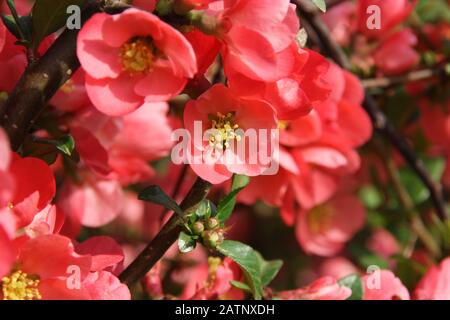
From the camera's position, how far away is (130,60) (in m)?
0.86

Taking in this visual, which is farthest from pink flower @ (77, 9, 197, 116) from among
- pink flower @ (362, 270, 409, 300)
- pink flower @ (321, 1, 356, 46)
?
A: pink flower @ (321, 1, 356, 46)

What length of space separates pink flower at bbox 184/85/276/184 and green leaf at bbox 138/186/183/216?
0.05 meters

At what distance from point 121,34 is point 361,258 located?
842mm

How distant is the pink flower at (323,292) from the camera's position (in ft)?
3.34

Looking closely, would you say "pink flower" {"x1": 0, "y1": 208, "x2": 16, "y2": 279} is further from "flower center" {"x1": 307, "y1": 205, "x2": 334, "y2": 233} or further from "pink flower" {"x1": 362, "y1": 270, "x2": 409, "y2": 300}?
"flower center" {"x1": 307, "y1": 205, "x2": 334, "y2": 233}

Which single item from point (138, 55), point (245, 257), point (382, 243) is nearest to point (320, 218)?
point (382, 243)

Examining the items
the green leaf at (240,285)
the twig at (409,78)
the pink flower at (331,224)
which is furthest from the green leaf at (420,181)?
the green leaf at (240,285)

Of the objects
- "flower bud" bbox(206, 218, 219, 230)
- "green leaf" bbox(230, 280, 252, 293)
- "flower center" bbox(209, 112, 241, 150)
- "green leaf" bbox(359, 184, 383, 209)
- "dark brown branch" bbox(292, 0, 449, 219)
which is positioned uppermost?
"flower center" bbox(209, 112, 241, 150)

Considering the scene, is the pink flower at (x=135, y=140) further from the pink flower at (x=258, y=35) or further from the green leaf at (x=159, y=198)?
the pink flower at (x=258, y=35)

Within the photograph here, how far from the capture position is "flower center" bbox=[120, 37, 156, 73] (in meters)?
0.85

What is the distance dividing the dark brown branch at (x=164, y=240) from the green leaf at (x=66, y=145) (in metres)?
0.13

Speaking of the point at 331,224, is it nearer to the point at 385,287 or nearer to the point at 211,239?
the point at 385,287

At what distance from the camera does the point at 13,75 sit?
972mm

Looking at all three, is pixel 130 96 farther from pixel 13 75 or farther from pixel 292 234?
pixel 292 234
